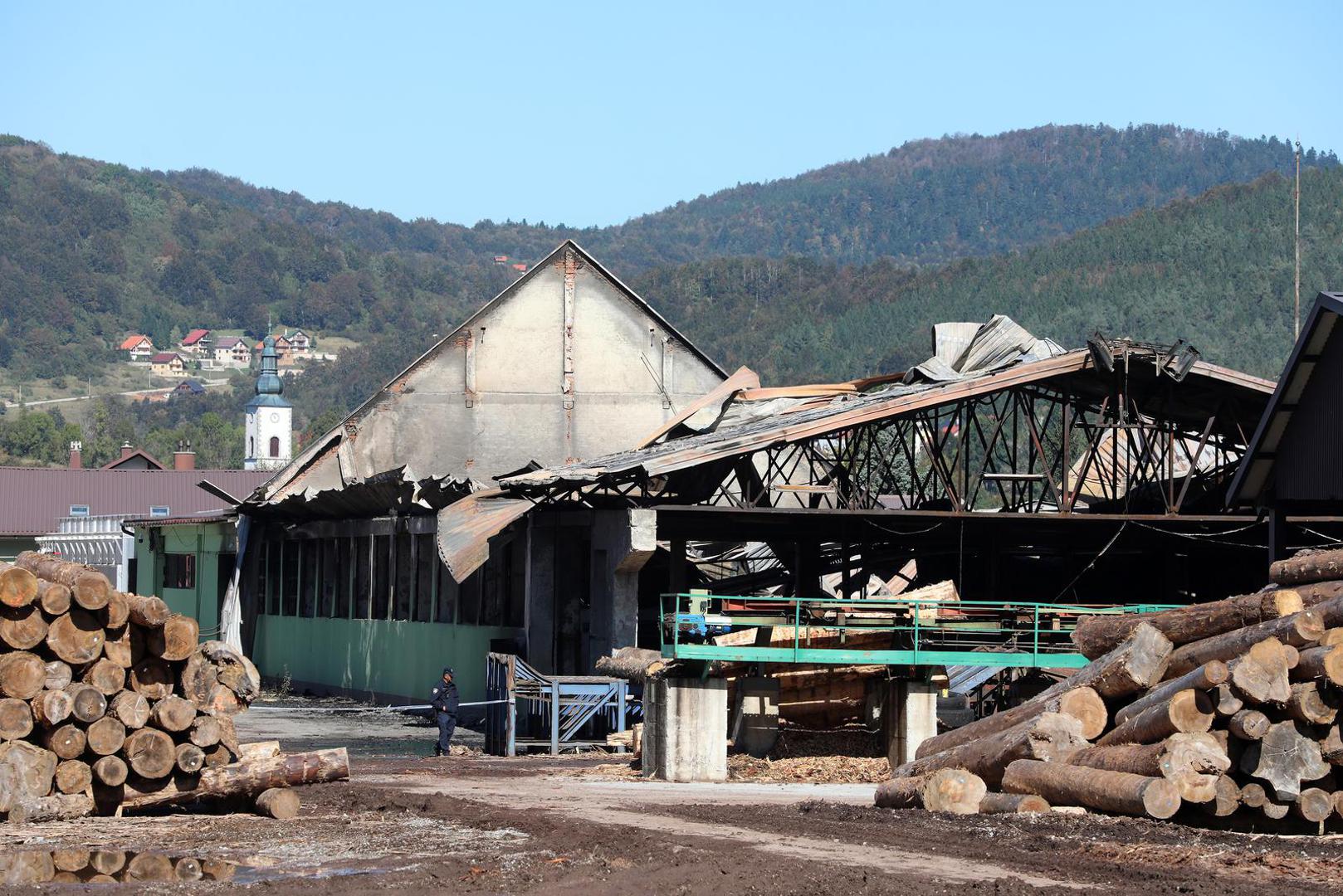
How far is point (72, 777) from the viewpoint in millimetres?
16812

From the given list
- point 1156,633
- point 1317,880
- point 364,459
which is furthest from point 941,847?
point 364,459

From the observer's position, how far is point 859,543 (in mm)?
37906

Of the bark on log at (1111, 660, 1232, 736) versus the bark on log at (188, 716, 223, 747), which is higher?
the bark on log at (1111, 660, 1232, 736)

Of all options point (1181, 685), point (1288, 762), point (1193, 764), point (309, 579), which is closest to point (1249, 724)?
point (1288, 762)

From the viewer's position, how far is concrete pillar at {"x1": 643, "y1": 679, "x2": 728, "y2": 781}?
22.9 metres

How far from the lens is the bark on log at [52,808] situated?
54.1 ft

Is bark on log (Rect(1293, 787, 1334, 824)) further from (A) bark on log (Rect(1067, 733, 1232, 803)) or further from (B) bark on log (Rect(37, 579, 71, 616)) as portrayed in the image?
(B) bark on log (Rect(37, 579, 71, 616))

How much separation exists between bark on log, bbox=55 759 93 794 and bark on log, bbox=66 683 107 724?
382mm

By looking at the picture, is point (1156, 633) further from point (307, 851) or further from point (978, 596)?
point (978, 596)

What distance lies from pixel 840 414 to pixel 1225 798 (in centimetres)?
1585

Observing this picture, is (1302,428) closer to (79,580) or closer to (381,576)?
(79,580)

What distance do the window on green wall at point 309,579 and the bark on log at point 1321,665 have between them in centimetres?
3331

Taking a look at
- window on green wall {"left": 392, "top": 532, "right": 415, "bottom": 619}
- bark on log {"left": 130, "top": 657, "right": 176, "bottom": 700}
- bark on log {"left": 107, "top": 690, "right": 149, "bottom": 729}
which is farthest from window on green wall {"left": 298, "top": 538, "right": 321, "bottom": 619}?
bark on log {"left": 107, "top": 690, "right": 149, "bottom": 729}

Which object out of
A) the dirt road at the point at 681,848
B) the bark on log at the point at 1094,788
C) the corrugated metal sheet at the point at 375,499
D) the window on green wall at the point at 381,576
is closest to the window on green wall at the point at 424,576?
the corrugated metal sheet at the point at 375,499
